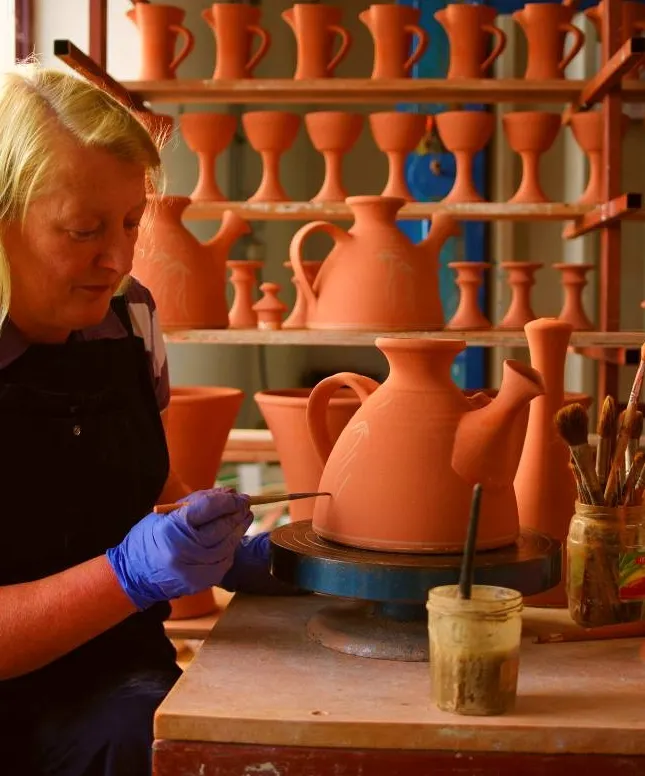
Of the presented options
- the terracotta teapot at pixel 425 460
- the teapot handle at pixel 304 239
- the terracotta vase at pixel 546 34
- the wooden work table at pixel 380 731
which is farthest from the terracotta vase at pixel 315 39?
the wooden work table at pixel 380 731

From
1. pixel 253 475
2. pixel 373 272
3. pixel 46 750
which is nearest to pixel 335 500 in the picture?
pixel 46 750

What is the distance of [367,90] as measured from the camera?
3094 millimetres

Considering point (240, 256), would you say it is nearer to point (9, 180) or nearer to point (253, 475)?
point (253, 475)

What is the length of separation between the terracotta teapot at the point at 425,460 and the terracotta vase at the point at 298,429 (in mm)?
697

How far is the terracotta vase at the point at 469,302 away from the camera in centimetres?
300

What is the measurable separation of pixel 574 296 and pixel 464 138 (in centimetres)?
54

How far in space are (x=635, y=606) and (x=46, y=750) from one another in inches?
28.5

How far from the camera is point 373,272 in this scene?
8.17 ft

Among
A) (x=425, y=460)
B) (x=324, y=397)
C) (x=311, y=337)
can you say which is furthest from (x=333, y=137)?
(x=425, y=460)

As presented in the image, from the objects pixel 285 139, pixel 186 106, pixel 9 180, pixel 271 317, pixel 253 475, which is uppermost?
pixel 186 106

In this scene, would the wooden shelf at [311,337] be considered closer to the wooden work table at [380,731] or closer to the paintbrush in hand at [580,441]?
the paintbrush in hand at [580,441]

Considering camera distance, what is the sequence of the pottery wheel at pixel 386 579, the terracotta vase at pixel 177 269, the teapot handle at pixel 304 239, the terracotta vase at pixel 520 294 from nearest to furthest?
the pottery wheel at pixel 386 579, the teapot handle at pixel 304 239, the terracotta vase at pixel 177 269, the terracotta vase at pixel 520 294

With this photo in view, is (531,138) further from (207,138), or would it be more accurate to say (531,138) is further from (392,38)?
(207,138)

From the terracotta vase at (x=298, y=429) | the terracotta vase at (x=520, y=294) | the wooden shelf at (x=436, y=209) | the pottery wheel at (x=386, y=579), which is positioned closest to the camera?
the pottery wheel at (x=386, y=579)
